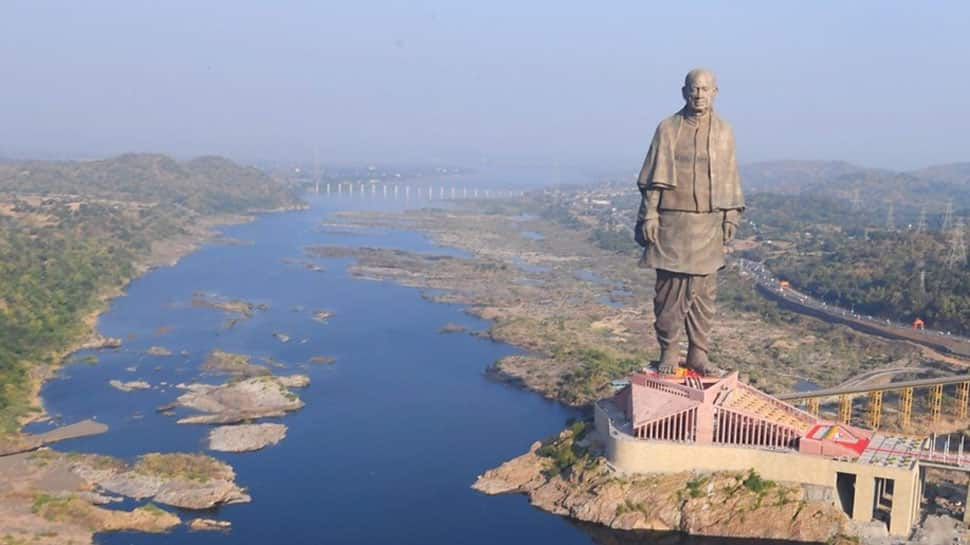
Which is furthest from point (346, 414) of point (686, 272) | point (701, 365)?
point (686, 272)

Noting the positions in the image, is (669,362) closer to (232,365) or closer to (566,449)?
(566,449)

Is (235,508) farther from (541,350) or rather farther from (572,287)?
(572,287)

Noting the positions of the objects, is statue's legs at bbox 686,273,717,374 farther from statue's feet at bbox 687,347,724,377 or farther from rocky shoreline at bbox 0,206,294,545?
rocky shoreline at bbox 0,206,294,545

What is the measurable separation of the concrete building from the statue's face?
8.26 metres

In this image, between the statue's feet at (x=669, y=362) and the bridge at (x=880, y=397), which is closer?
the statue's feet at (x=669, y=362)

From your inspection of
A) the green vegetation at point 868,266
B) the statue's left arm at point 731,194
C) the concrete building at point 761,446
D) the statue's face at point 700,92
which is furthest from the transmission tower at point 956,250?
the statue's face at point 700,92

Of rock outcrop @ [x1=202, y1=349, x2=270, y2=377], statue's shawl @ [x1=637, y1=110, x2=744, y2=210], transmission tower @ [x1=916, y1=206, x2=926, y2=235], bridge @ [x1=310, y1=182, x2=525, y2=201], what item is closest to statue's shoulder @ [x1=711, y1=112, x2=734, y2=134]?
statue's shawl @ [x1=637, y1=110, x2=744, y2=210]

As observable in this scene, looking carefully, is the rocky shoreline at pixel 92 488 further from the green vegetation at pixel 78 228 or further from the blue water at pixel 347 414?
the green vegetation at pixel 78 228

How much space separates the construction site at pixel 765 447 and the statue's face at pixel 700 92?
824cm

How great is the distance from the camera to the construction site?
26984mm

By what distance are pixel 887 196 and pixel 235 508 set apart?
14953 centimetres

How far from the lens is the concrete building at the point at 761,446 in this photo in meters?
27.0

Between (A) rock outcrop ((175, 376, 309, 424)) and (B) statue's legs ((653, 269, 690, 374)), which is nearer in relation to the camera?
Result: (B) statue's legs ((653, 269, 690, 374))

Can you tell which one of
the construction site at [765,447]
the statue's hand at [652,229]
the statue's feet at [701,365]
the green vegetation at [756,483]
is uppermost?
the statue's hand at [652,229]
